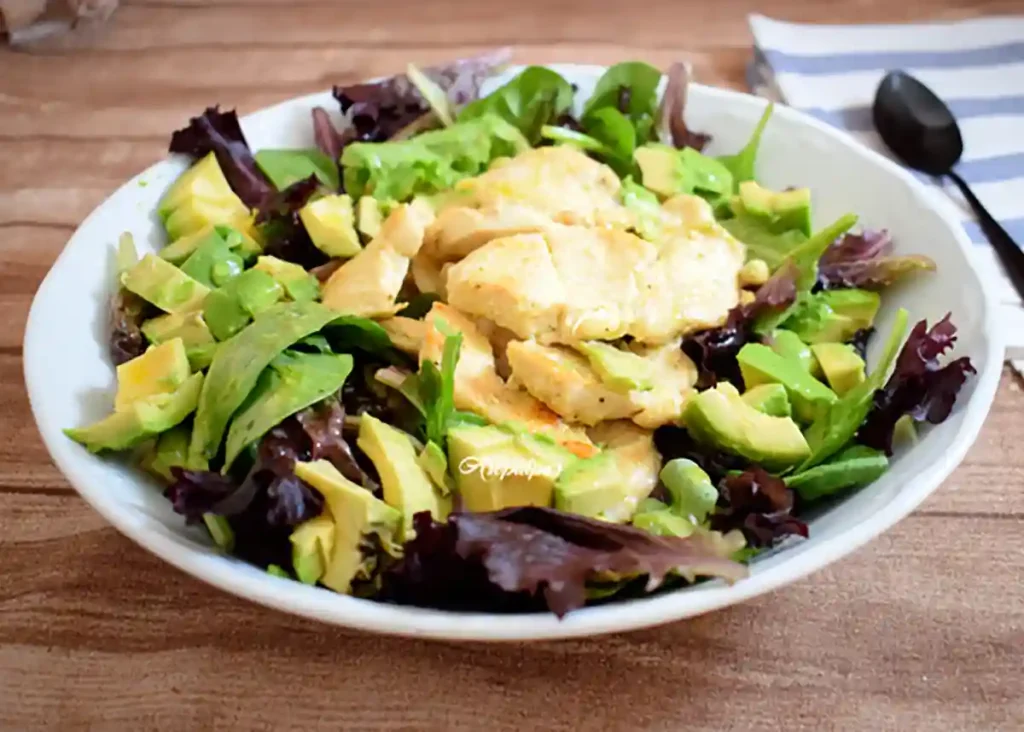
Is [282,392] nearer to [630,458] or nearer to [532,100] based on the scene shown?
[630,458]

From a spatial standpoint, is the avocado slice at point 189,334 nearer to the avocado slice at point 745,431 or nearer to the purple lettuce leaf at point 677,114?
the avocado slice at point 745,431

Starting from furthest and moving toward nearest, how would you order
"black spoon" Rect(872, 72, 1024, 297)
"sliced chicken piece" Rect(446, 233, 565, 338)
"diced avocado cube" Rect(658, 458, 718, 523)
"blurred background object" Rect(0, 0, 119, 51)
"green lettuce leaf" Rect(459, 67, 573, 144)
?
"blurred background object" Rect(0, 0, 119, 51) < "black spoon" Rect(872, 72, 1024, 297) < "green lettuce leaf" Rect(459, 67, 573, 144) < "sliced chicken piece" Rect(446, 233, 565, 338) < "diced avocado cube" Rect(658, 458, 718, 523)

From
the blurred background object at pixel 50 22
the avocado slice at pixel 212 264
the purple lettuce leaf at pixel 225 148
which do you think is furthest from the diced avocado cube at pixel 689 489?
the blurred background object at pixel 50 22

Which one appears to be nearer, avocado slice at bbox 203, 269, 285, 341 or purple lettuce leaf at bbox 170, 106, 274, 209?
avocado slice at bbox 203, 269, 285, 341

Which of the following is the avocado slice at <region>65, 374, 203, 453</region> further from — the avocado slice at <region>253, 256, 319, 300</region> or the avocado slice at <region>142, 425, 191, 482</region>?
the avocado slice at <region>253, 256, 319, 300</region>

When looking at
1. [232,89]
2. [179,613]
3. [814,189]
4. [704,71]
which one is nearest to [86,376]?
[179,613]

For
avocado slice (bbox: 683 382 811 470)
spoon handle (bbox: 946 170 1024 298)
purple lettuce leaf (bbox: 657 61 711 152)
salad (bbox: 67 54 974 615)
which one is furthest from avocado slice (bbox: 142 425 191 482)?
spoon handle (bbox: 946 170 1024 298)
